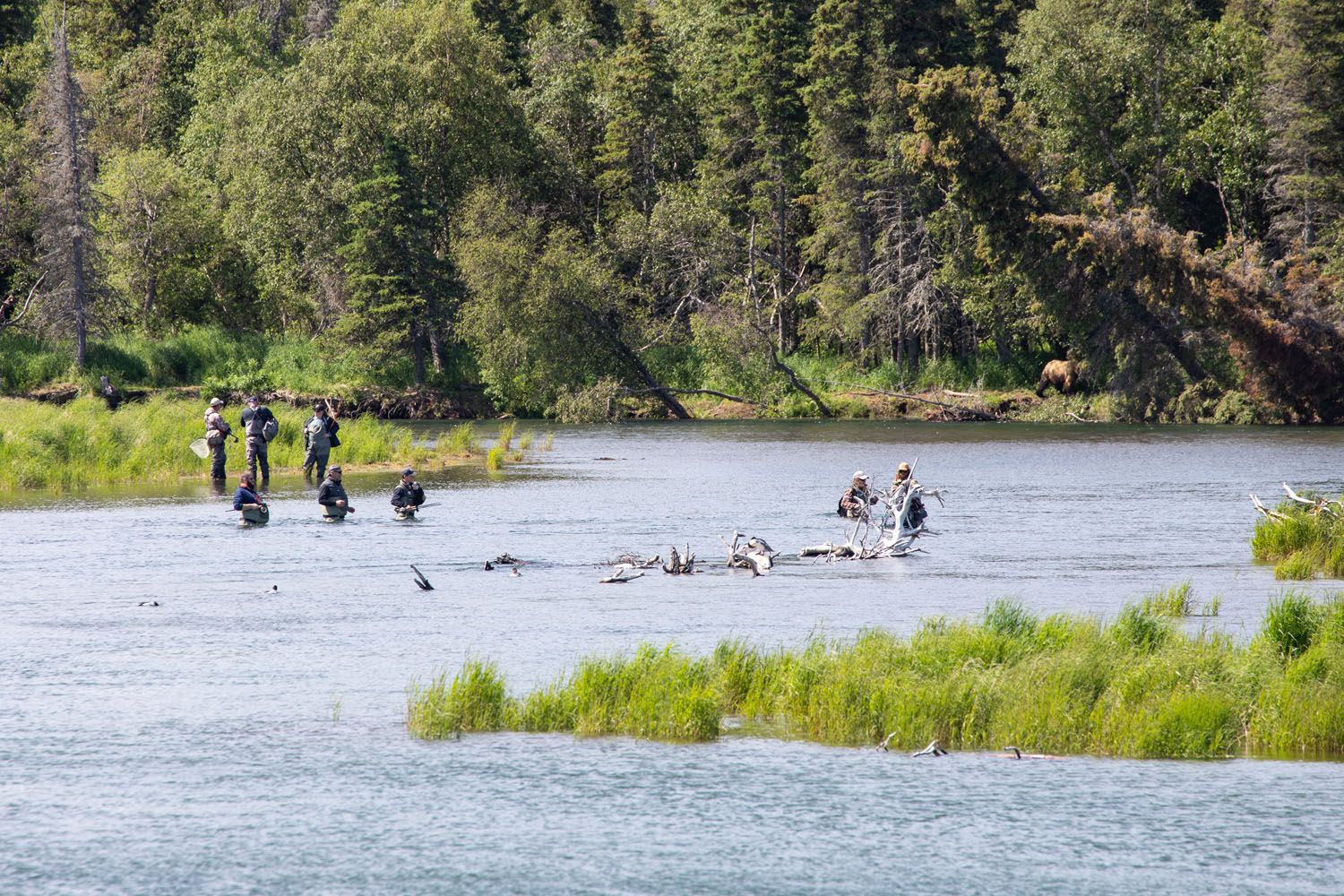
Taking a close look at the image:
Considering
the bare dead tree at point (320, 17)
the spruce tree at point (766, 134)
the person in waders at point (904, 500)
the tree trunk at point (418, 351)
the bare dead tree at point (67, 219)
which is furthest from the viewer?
the bare dead tree at point (320, 17)

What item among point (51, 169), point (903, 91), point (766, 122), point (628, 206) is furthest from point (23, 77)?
point (903, 91)

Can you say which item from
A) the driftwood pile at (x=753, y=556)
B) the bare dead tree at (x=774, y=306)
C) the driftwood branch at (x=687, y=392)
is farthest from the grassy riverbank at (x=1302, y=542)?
the driftwood branch at (x=687, y=392)

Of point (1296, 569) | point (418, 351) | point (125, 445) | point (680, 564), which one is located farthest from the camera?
point (418, 351)

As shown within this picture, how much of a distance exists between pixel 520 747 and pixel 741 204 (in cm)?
6860

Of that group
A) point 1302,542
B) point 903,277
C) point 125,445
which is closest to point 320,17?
point 903,277

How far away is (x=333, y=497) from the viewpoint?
30547mm

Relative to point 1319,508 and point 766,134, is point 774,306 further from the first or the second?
point 1319,508

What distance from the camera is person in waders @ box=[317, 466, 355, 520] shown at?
30453 millimetres

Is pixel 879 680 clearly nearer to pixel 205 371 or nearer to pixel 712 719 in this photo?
pixel 712 719

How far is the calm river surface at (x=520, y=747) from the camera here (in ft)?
39.1

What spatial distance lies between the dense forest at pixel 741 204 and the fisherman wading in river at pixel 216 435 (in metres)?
30.9

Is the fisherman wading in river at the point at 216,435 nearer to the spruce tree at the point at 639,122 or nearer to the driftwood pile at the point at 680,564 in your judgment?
the driftwood pile at the point at 680,564

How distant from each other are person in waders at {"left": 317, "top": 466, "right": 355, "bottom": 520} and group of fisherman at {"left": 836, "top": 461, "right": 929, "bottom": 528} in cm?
987

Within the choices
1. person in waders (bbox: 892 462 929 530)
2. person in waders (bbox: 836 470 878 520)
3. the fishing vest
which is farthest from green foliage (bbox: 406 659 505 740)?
the fishing vest
